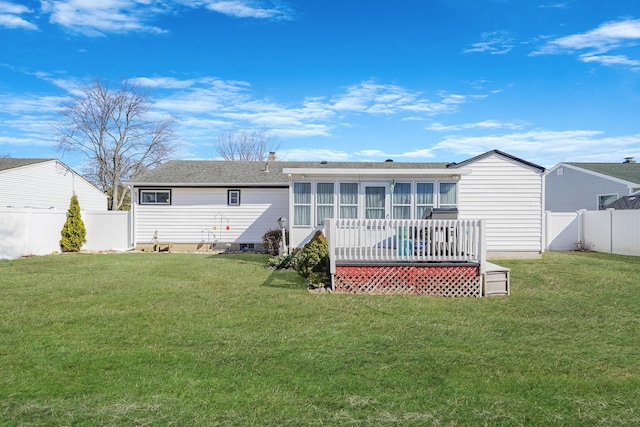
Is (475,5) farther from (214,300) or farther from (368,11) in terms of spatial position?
(214,300)

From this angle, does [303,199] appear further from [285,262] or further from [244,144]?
[244,144]

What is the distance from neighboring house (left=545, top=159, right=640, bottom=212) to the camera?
1994 centimetres

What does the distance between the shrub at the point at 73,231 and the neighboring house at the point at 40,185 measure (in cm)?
635

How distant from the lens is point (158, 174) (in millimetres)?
15922

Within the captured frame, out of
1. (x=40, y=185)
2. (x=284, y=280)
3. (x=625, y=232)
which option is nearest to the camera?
(x=284, y=280)

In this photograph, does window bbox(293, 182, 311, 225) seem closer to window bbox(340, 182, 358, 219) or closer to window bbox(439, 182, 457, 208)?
window bbox(340, 182, 358, 219)

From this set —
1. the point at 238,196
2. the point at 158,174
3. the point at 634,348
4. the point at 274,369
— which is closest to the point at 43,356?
the point at 274,369

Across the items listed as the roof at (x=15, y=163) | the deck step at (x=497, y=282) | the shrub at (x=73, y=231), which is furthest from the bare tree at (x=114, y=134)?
the deck step at (x=497, y=282)

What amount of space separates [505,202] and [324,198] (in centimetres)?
593

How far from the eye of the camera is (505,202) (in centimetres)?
1290

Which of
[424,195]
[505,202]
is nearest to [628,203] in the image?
[505,202]

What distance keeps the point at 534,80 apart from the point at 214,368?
51.5 ft

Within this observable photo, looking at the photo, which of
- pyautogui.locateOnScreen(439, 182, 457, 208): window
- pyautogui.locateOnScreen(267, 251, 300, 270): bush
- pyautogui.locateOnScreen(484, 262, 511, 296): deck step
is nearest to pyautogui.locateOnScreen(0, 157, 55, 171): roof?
pyautogui.locateOnScreen(267, 251, 300, 270): bush

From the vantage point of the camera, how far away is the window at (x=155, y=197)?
15445mm
